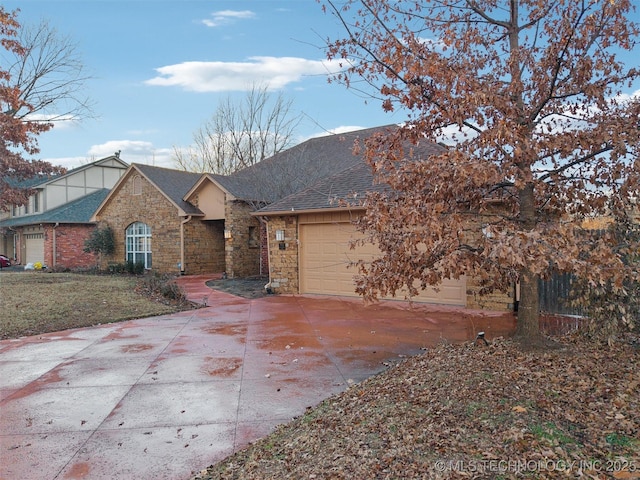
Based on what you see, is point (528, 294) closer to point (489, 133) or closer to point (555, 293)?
point (489, 133)

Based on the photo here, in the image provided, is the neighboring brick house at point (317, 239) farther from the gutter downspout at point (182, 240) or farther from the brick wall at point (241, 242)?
the gutter downspout at point (182, 240)

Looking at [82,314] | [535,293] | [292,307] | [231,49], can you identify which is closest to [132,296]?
[82,314]

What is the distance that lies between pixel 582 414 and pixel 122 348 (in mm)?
6360

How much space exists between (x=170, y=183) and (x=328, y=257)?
11.6 m

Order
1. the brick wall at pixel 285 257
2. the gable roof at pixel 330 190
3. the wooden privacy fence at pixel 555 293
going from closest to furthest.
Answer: the wooden privacy fence at pixel 555 293
the gable roof at pixel 330 190
the brick wall at pixel 285 257

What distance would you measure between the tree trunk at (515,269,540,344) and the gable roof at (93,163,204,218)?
15.9 meters

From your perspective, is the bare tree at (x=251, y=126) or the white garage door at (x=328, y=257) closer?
the white garage door at (x=328, y=257)

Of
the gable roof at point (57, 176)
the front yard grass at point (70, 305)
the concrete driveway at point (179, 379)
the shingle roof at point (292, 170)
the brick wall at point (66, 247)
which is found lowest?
the concrete driveway at point (179, 379)

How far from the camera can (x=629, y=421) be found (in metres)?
3.09

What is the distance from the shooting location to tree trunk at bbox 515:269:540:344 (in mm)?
5152

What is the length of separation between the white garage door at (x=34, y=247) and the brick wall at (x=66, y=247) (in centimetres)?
150

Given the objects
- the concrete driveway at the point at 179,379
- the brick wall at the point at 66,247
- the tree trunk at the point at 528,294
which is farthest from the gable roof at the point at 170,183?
the tree trunk at the point at 528,294

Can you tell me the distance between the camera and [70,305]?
1074cm

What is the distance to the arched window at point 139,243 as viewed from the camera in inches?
819
